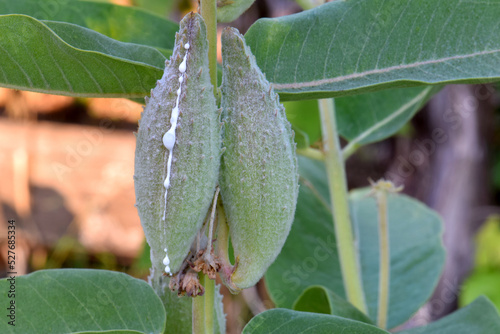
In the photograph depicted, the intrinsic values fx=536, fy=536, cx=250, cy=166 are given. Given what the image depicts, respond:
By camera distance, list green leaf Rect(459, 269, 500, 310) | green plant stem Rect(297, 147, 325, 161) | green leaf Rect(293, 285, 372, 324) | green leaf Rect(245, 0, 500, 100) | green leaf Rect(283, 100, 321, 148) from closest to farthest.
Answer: green leaf Rect(245, 0, 500, 100), green leaf Rect(293, 285, 372, 324), green plant stem Rect(297, 147, 325, 161), green leaf Rect(283, 100, 321, 148), green leaf Rect(459, 269, 500, 310)

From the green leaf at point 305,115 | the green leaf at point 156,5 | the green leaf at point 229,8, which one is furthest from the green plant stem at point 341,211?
the green leaf at point 156,5

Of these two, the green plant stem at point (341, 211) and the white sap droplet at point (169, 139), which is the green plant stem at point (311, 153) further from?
the white sap droplet at point (169, 139)

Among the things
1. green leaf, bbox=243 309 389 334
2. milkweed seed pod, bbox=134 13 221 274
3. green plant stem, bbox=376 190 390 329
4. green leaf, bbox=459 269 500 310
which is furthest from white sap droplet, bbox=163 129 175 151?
green leaf, bbox=459 269 500 310

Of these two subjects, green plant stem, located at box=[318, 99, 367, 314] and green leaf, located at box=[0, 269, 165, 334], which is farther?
green plant stem, located at box=[318, 99, 367, 314]

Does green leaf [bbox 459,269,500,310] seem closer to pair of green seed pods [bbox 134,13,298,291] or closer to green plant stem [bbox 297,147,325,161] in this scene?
green plant stem [bbox 297,147,325,161]

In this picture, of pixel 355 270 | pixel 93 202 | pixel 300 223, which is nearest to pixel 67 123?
pixel 93 202
